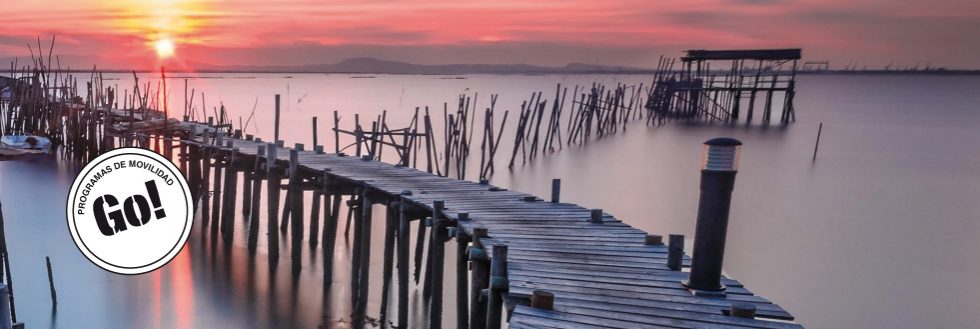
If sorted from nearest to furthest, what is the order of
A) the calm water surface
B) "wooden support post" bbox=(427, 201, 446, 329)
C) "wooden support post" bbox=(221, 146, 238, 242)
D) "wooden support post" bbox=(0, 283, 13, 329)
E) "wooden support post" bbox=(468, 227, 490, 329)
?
"wooden support post" bbox=(0, 283, 13, 329) → "wooden support post" bbox=(468, 227, 490, 329) → "wooden support post" bbox=(427, 201, 446, 329) → the calm water surface → "wooden support post" bbox=(221, 146, 238, 242)

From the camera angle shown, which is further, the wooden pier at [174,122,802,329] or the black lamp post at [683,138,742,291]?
the black lamp post at [683,138,742,291]

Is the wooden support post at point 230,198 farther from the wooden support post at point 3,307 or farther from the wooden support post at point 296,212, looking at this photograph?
the wooden support post at point 3,307

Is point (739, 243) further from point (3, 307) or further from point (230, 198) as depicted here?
point (3, 307)

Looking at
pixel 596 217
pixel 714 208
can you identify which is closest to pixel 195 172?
pixel 596 217

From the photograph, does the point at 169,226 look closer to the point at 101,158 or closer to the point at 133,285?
the point at 101,158

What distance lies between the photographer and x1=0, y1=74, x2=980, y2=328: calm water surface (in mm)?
13453

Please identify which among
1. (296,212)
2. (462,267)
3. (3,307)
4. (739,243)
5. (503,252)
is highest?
(503,252)

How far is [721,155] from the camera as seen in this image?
279 inches

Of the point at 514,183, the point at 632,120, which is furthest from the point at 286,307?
the point at 632,120

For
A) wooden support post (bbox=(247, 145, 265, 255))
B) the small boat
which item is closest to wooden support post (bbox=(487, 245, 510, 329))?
wooden support post (bbox=(247, 145, 265, 255))

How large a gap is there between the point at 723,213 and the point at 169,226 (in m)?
4.93

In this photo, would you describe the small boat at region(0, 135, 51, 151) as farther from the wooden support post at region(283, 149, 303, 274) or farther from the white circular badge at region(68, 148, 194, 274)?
the white circular badge at region(68, 148, 194, 274)

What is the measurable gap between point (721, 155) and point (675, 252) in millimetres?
1265

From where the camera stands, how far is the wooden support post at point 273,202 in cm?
1468
